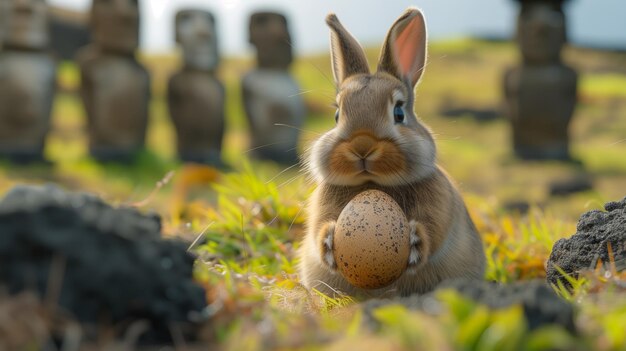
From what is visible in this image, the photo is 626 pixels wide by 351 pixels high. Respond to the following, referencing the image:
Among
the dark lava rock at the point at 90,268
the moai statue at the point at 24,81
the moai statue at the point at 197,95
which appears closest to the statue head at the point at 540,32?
the moai statue at the point at 197,95

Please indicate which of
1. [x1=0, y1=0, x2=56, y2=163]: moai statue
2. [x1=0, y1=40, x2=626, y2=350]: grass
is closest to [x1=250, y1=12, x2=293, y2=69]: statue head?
[x1=0, y1=40, x2=626, y2=350]: grass

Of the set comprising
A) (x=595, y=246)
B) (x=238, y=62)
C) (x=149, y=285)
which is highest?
(x=149, y=285)

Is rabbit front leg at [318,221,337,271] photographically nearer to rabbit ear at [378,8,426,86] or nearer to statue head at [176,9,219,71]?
rabbit ear at [378,8,426,86]

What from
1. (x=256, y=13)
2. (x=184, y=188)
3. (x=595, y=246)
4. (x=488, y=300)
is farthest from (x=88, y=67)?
(x=488, y=300)

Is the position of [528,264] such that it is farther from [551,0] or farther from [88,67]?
[551,0]

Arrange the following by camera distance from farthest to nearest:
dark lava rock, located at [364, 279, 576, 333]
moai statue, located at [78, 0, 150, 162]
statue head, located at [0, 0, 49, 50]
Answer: moai statue, located at [78, 0, 150, 162]
statue head, located at [0, 0, 49, 50]
dark lava rock, located at [364, 279, 576, 333]
